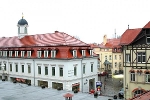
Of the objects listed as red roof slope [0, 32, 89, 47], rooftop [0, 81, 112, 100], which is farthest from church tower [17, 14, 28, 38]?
rooftop [0, 81, 112, 100]

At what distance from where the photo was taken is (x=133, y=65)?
29.1 metres

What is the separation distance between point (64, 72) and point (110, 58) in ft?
94.8

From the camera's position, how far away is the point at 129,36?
100 ft

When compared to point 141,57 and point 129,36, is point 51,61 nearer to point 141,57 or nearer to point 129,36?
point 129,36

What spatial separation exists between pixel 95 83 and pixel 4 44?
20.5 meters

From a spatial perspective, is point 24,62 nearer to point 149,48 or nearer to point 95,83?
point 95,83

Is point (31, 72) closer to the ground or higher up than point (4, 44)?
closer to the ground

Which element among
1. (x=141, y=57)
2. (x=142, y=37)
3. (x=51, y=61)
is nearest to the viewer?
(x=142, y=37)

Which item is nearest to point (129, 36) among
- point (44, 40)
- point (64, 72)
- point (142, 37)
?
point (142, 37)

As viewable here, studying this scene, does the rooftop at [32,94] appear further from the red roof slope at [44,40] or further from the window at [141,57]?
the red roof slope at [44,40]

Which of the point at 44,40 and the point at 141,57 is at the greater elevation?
the point at 44,40

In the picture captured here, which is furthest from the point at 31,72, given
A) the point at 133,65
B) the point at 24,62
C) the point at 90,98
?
the point at 90,98

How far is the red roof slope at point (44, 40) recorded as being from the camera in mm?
38812

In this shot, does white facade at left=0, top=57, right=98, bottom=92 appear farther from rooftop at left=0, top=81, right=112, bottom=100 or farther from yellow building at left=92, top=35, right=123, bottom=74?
yellow building at left=92, top=35, right=123, bottom=74
